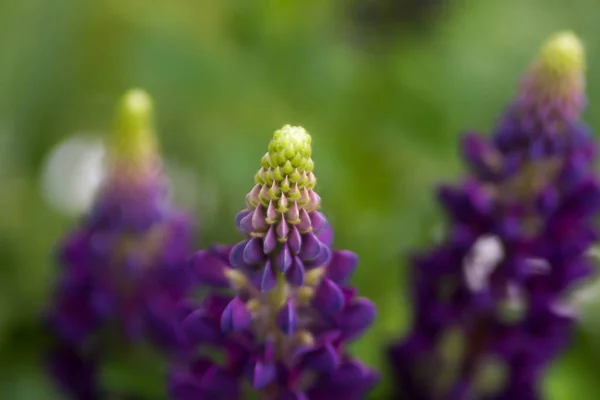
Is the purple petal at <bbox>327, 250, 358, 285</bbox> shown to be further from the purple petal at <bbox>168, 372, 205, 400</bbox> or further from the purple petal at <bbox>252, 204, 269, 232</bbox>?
the purple petal at <bbox>168, 372, 205, 400</bbox>

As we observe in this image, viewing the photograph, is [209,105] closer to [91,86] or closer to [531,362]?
[91,86]

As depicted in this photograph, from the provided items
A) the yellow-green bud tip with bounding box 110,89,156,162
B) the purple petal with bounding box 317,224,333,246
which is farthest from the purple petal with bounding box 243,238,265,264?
the yellow-green bud tip with bounding box 110,89,156,162

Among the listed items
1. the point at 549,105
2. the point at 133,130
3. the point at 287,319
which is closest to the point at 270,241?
the point at 287,319

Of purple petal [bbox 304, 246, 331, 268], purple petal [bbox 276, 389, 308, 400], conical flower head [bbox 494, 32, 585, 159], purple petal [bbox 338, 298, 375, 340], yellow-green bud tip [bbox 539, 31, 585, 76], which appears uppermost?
yellow-green bud tip [bbox 539, 31, 585, 76]

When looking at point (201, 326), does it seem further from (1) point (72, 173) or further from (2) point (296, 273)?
(1) point (72, 173)

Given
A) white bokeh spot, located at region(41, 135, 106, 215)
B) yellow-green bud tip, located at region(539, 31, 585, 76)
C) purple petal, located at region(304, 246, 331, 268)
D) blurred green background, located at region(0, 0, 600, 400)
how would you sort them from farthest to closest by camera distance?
white bokeh spot, located at region(41, 135, 106, 215) < blurred green background, located at region(0, 0, 600, 400) < yellow-green bud tip, located at region(539, 31, 585, 76) < purple petal, located at region(304, 246, 331, 268)

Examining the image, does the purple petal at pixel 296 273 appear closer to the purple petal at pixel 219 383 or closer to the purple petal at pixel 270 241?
the purple petal at pixel 270 241

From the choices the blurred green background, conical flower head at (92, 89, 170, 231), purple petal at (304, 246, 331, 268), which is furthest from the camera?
the blurred green background

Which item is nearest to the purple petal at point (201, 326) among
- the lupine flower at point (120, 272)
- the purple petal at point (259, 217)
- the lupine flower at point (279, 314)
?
the lupine flower at point (279, 314)
